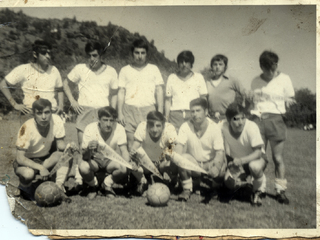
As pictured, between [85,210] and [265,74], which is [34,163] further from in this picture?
[265,74]

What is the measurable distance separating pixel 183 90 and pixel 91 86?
893 millimetres

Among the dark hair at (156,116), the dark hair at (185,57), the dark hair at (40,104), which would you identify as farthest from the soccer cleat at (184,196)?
the dark hair at (40,104)

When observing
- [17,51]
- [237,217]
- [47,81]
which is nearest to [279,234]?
[237,217]

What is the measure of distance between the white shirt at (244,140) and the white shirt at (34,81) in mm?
1699

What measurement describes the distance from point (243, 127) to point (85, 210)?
5.65 feet

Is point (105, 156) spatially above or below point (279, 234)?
above

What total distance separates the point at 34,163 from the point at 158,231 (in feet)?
4.47

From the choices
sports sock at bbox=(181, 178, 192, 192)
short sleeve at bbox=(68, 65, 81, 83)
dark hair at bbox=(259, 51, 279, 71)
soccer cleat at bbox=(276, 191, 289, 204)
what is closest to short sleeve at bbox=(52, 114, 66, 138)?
short sleeve at bbox=(68, 65, 81, 83)

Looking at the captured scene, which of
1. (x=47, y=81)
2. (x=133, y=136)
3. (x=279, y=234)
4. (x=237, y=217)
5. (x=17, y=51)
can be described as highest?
(x=17, y=51)

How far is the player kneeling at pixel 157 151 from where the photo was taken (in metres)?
2.81

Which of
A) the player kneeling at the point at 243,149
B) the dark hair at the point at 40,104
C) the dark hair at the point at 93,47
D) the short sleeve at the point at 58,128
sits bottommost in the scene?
the player kneeling at the point at 243,149

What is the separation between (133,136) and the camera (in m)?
2.83

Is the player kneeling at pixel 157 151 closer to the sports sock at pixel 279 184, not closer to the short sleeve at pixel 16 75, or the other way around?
the sports sock at pixel 279 184

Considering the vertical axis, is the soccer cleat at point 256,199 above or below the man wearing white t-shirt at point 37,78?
below
